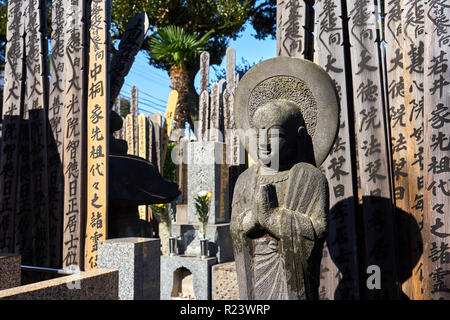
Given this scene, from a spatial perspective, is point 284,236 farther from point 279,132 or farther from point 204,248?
point 204,248

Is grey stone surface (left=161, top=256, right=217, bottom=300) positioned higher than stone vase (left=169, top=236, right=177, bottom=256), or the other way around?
stone vase (left=169, top=236, right=177, bottom=256)

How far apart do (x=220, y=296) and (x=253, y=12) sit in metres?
15.3

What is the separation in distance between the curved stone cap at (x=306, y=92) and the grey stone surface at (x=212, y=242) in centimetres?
383

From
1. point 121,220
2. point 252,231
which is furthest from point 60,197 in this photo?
point 252,231

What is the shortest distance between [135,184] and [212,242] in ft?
7.24

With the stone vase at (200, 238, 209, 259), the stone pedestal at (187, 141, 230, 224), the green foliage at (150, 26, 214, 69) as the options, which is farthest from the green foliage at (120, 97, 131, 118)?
the stone vase at (200, 238, 209, 259)

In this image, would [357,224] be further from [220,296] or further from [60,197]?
[60,197]

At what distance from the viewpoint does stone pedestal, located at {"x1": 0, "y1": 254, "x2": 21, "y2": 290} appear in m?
3.51

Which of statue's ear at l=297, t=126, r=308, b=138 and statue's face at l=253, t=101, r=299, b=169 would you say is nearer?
statue's face at l=253, t=101, r=299, b=169

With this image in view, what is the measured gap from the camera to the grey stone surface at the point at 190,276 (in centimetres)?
588

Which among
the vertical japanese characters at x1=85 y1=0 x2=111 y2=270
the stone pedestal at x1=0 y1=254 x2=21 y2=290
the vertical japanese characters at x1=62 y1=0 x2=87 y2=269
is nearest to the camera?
the stone pedestal at x1=0 y1=254 x2=21 y2=290

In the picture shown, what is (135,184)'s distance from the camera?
5047 millimetres

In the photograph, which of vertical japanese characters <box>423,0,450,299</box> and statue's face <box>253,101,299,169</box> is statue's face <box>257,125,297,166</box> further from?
vertical japanese characters <box>423,0,450,299</box>

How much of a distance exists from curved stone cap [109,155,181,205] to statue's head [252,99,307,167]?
8.04 feet
